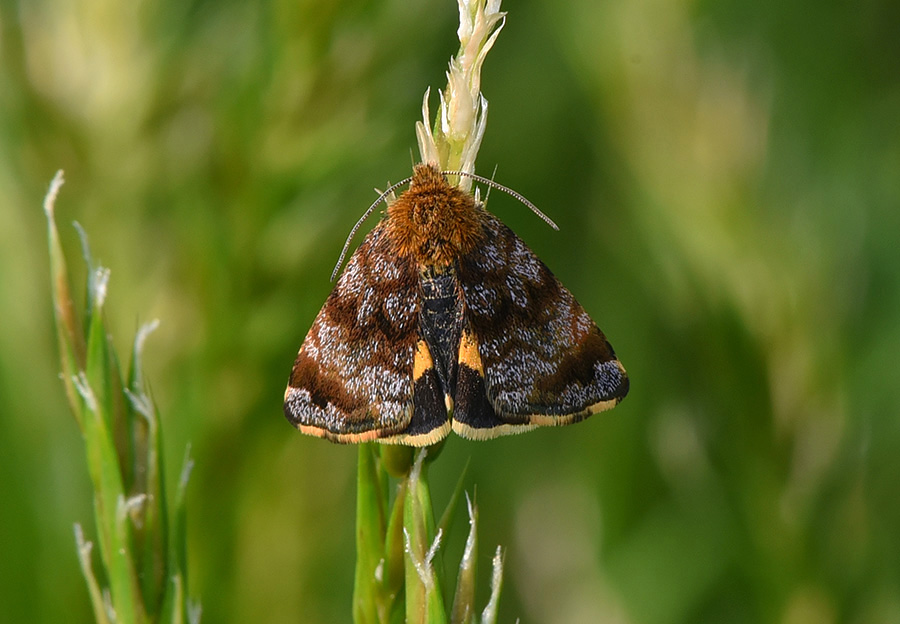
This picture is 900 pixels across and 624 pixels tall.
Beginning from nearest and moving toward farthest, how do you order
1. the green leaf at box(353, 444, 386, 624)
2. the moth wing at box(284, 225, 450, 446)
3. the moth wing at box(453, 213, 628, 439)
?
the green leaf at box(353, 444, 386, 624) → the moth wing at box(284, 225, 450, 446) → the moth wing at box(453, 213, 628, 439)

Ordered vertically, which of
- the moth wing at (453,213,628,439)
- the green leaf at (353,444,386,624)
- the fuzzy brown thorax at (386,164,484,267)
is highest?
the fuzzy brown thorax at (386,164,484,267)

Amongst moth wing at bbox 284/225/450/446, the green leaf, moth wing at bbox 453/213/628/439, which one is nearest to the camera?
the green leaf

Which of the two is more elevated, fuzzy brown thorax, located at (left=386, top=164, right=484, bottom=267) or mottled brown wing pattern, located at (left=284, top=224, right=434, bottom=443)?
fuzzy brown thorax, located at (left=386, top=164, right=484, bottom=267)

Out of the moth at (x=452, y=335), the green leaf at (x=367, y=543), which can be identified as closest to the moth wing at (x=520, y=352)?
the moth at (x=452, y=335)

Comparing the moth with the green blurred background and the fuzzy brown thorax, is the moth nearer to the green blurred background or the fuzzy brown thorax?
the fuzzy brown thorax

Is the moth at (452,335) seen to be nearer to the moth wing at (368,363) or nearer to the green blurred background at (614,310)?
the moth wing at (368,363)

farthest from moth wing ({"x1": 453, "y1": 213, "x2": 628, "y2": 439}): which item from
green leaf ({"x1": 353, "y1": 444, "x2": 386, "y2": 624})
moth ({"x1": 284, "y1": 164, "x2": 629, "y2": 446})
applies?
green leaf ({"x1": 353, "y1": 444, "x2": 386, "y2": 624})
